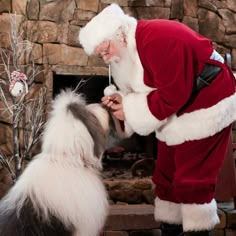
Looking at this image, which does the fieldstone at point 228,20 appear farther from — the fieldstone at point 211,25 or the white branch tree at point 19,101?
the white branch tree at point 19,101

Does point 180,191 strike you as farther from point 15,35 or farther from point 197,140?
point 15,35

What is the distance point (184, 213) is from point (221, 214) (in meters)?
0.79

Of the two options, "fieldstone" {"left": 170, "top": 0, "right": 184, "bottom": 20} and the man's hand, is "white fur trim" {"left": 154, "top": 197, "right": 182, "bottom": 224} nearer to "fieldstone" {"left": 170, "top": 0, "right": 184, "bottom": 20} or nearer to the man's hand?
the man's hand

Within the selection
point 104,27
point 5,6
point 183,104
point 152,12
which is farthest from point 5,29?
point 183,104

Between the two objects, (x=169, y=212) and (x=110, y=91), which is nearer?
(x=110, y=91)

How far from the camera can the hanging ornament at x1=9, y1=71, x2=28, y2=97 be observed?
2.35 meters

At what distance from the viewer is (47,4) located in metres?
2.64

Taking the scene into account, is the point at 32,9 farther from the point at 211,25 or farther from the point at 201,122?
the point at 201,122

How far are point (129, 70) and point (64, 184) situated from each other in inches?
21.0

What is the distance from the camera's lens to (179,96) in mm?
1432

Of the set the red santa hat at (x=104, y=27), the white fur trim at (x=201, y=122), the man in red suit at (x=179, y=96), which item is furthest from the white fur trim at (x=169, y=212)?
the red santa hat at (x=104, y=27)

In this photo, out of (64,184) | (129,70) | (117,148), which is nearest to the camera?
(64,184)

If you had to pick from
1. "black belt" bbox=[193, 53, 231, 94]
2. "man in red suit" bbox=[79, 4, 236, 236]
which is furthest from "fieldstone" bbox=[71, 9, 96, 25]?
"black belt" bbox=[193, 53, 231, 94]

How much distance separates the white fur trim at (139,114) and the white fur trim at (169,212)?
0.42 meters
